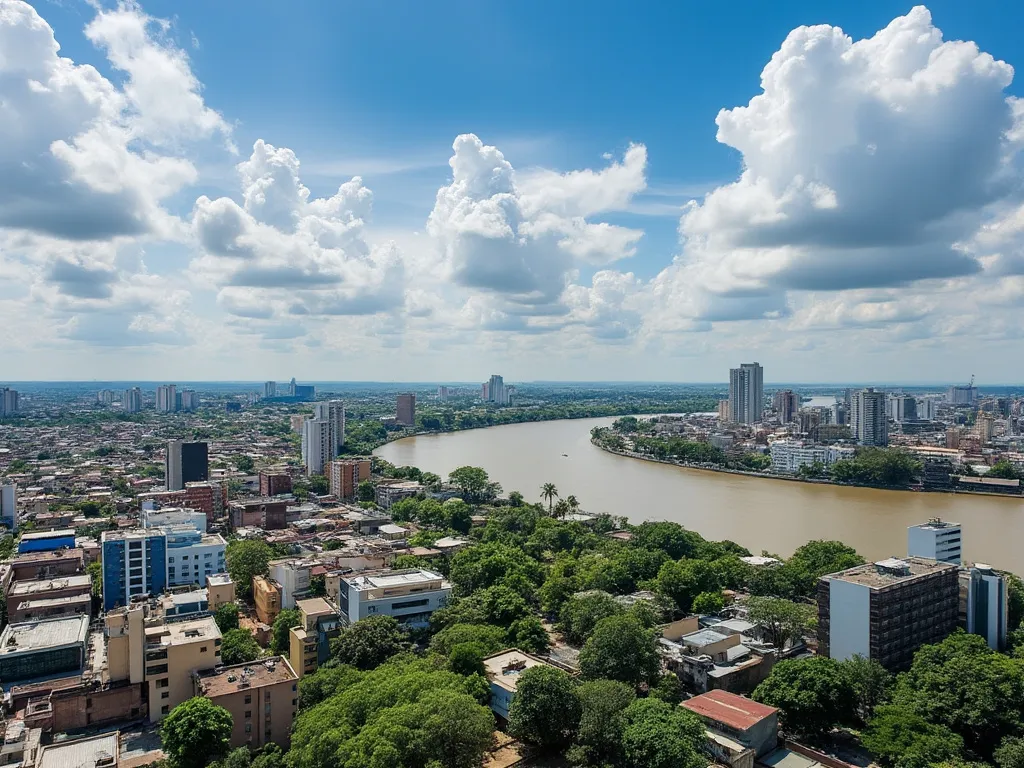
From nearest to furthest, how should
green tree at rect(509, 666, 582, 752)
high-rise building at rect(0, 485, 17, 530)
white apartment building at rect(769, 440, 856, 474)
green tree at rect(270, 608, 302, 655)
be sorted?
green tree at rect(509, 666, 582, 752)
green tree at rect(270, 608, 302, 655)
high-rise building at rect(0, 485, 17, 530)
white apartment building at rect(769, 440, 856, 474)

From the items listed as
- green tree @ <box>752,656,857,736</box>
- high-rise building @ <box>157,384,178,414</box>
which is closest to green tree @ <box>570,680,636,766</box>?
green tree @ <box>752,656,857,736</box>

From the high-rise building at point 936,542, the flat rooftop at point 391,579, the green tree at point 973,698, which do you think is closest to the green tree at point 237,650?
the flat rooftop at point 391,579

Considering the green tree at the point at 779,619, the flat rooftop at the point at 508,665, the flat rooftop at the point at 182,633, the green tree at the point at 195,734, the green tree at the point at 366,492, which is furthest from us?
the green tree at the point at 366,492

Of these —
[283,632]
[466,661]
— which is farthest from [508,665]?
[283,632]

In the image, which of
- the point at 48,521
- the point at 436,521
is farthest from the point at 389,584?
the point at 48,521

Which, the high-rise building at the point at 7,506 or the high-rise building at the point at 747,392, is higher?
the high-rise building at the point at 747,392

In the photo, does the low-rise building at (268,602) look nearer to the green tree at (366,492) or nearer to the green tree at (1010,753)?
the green tree at (1010,753)

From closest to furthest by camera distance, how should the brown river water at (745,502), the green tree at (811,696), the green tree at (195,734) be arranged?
the green tree at (195,734) → the green tree at (811,696) → the brown river water at (745,502)

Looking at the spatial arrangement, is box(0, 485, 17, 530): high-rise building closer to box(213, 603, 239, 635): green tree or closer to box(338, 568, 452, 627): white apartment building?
box(213, 603, 239, 635): green tree
